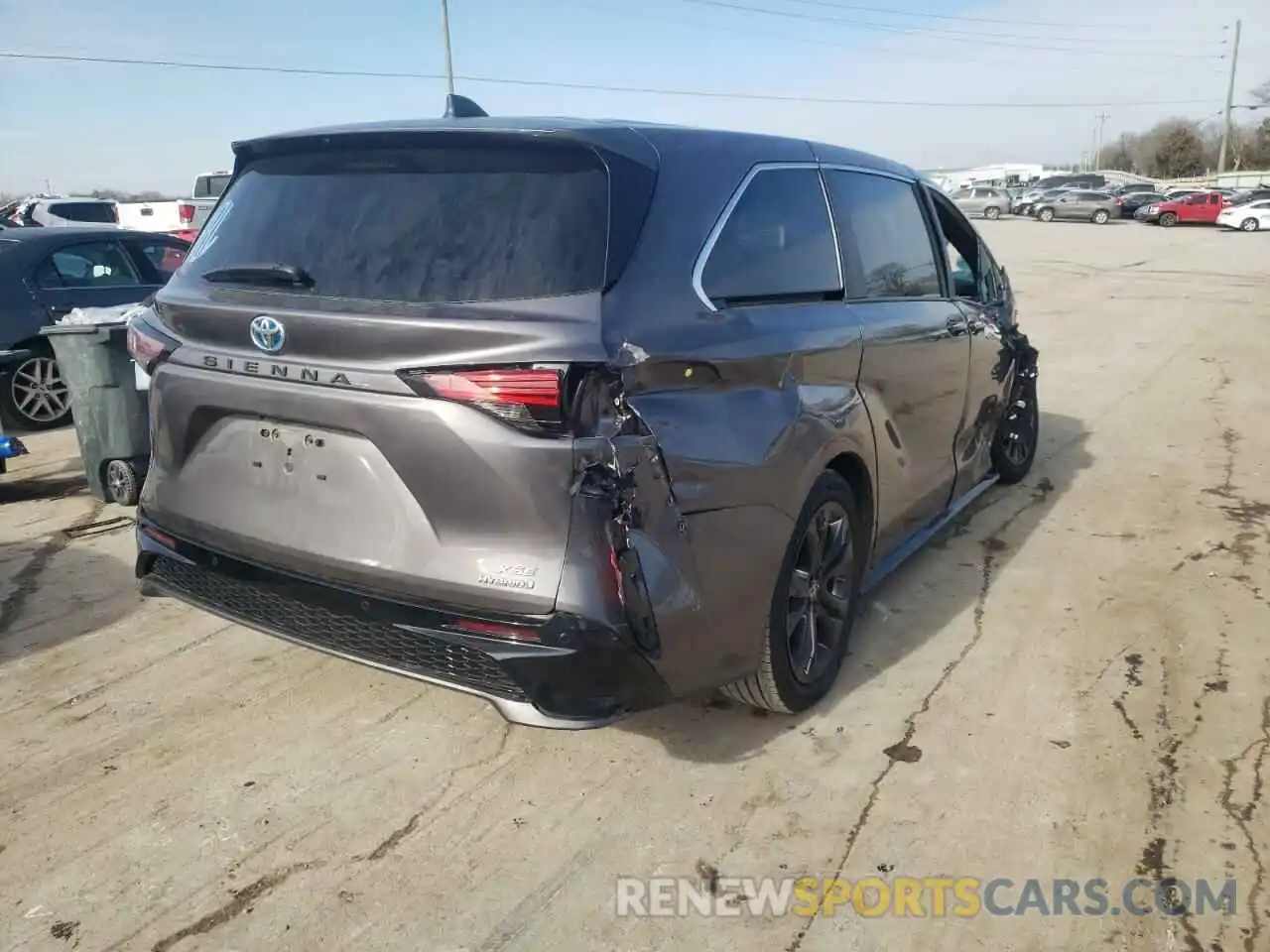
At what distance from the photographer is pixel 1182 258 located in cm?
2400

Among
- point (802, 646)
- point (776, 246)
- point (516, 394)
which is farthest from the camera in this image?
point (802, 646)

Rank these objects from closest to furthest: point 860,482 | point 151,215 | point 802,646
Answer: point 802,646 < point 860,482 < point 151,215

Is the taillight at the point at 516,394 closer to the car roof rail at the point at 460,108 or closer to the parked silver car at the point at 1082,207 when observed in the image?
the car roof rail at the point at 460,108

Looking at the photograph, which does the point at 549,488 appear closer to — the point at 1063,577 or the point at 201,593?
the point at 201,593

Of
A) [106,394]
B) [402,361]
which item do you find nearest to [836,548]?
[402,361]

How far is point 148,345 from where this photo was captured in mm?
3051

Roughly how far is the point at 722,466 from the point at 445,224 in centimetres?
98

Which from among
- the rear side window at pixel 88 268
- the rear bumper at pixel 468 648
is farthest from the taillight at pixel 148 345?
the rear side window at pixel 88 268

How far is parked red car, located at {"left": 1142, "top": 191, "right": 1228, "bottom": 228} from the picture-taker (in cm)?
4041

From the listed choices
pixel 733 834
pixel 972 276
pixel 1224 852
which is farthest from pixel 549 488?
pixel 972 276

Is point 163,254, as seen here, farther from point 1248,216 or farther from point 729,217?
point 1248,216

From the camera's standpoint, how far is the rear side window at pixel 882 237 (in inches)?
147

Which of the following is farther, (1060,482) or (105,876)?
(1060,482)

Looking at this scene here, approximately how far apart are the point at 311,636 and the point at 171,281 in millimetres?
1234
